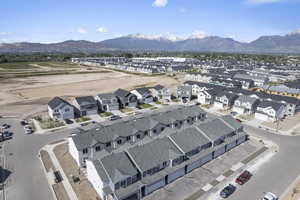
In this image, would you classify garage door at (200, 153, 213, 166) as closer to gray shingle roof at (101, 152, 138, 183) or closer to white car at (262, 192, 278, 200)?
white car at (262, 192, 278, 200)

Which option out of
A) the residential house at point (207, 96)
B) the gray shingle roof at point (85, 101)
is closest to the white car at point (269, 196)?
the residential house at point (207, 96)

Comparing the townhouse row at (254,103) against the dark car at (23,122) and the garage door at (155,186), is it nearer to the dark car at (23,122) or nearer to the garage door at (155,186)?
the garage door at (155,186)

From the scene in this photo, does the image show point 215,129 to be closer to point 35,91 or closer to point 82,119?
point 82,119

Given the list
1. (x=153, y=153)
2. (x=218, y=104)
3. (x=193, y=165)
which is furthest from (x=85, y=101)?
(x=218, y=104)

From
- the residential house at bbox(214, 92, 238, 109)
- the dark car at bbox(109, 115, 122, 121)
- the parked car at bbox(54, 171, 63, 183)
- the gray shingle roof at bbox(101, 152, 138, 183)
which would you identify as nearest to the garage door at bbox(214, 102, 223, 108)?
the residential house at bbox(214, 92, 238, 109)

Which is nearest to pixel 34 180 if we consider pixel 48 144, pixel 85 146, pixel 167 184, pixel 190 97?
pixel 85 146

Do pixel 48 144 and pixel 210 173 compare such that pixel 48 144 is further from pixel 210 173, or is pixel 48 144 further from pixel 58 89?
pixel 58 89
